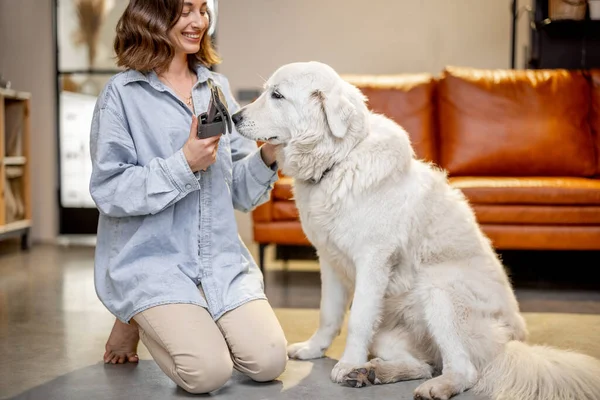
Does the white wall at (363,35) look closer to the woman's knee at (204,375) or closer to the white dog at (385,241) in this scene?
the white dog at (385,241)

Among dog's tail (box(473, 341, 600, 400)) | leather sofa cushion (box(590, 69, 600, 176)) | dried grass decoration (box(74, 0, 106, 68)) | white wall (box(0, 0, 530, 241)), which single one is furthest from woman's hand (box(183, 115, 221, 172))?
dried grass decoration (box(74, 0, 106, 68))

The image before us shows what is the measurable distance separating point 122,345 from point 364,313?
0.84 m

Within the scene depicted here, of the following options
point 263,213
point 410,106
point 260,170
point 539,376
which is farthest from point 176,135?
point 410,106

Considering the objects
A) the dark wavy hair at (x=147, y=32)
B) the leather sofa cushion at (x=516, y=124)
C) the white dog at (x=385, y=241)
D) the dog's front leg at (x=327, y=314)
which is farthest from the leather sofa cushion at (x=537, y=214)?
the dark wavy hair at (x=147, y=32)

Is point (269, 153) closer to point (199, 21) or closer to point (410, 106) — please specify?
point (199, 21)

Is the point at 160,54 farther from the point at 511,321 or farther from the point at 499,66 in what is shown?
the point at 499,66

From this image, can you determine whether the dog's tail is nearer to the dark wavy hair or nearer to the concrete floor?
the concrete floor

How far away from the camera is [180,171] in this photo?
1.93 meters

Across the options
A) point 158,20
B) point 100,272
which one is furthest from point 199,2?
point 100,272

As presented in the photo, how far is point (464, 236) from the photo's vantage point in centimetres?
215

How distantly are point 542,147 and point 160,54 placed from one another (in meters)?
2.57

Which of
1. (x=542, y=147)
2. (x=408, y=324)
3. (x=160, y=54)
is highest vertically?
(x=160, y=54)

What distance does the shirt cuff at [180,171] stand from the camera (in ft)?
6.31

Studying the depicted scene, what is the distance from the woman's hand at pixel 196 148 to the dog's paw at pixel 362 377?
76 centimetres
